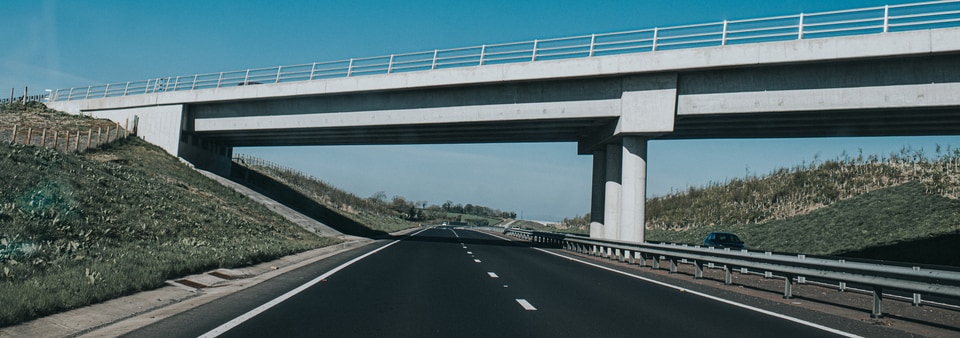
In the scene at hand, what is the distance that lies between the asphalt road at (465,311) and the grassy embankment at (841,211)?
20.1 m

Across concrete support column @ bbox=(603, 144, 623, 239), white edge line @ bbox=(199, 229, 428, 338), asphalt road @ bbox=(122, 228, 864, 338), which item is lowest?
white edge line @ bbox=(199, 229, 428, 338)

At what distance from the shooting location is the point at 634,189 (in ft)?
103

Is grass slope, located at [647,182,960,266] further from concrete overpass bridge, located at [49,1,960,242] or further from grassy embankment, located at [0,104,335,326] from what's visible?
grassy embankment, located at [0,104,335,326]

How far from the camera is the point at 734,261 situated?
17.0m

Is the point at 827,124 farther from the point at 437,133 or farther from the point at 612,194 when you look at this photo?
the point at 437,133

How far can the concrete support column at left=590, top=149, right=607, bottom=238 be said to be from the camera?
4075 cm

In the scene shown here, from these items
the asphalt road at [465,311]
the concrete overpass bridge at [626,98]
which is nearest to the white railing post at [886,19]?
the concrete overpass bridge at [626,98]

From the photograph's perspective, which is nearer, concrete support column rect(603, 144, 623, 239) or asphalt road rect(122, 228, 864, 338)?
asphalt road rect(122, 228, 864, 338)

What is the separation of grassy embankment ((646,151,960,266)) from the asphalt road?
2011 cm

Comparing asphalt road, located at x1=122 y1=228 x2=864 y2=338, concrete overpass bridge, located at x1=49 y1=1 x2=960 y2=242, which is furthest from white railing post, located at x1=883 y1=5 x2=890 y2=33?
asphalt road, located at x1=122 y1=228 x2=864 y2=338

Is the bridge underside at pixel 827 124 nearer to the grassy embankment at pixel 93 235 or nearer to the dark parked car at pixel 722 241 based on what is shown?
the dark parked car at pixel 722 241

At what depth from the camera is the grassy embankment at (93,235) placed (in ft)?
33.8

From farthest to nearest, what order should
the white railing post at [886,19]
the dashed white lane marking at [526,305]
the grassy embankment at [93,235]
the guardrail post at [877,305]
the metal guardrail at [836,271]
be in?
the white railing post at [886,19] → the guardrail post at [877,305] → the dashed white lane marking at [526,305] → the metal guardrail at [836,271] → the grassy embankment at [93,235]

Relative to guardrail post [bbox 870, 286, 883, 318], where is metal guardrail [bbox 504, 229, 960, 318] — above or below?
above
